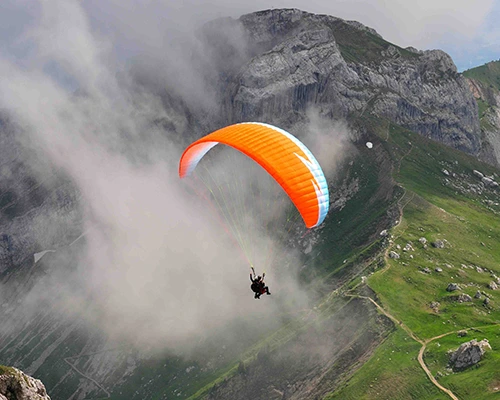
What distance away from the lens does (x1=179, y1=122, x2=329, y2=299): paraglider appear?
40.2m

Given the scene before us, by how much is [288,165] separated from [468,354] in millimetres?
45404

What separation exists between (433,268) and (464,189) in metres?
78.7

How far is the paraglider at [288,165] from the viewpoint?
132ft

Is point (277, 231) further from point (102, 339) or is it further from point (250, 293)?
point (102, 339)

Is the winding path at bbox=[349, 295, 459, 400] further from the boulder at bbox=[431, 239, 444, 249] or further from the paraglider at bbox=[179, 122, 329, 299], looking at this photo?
the paraglider at bbox=[179, 122, 329, 299]

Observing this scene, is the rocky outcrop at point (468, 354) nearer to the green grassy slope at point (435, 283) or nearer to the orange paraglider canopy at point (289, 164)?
the green grassy slope at point (435, 283)

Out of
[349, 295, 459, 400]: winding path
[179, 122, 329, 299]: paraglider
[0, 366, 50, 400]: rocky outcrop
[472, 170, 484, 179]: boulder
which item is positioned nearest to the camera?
[0, 366, 50, 400]: rocky outcrop

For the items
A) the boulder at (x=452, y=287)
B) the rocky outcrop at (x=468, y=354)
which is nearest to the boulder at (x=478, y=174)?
the boulder at (x=452, y=287)

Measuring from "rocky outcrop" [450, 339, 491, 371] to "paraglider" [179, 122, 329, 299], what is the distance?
40.2 meters

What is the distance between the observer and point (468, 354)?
219 ft

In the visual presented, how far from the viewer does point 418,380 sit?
222ft

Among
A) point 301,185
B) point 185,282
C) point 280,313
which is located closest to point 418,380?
point 301,185

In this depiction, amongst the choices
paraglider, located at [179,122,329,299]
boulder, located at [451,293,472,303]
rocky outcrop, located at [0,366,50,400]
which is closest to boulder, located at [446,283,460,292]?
boulder, located at [451,293,472,303]

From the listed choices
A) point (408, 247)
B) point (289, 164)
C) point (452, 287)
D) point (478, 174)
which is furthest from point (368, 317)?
point (478, 174)
